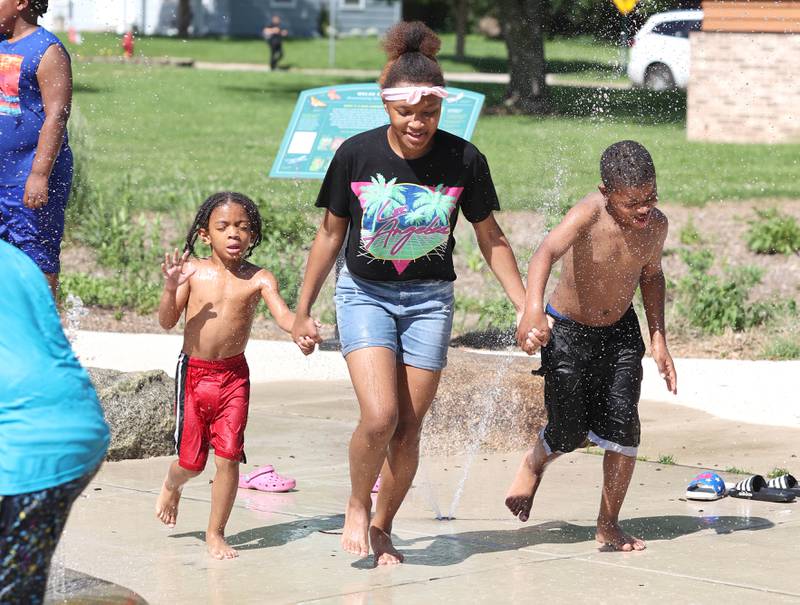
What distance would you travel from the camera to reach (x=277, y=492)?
5945 mm

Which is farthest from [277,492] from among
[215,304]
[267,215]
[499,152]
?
[499,152]

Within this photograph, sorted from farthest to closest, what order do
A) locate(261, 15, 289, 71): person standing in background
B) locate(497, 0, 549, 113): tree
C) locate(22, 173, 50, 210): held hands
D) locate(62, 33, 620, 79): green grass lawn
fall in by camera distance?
locate(62, 33, 620, 79): green grass lawn → locate(261, 15, 289, 71): person standing in background → locate(497, 0, 549, 113): tree → locate(22, 173, 50, 210): held hands

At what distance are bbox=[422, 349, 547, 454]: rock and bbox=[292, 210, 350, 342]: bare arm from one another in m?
1.98

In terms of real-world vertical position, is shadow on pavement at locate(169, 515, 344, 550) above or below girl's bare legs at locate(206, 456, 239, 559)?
below

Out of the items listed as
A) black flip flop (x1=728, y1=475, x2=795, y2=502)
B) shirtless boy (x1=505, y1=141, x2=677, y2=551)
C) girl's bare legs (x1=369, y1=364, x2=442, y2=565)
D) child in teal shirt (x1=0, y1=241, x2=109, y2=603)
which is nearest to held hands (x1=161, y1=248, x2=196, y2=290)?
girl's bare legs (x1=369, y1=364, x2=442, y2=565)

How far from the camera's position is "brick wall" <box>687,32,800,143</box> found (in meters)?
19.3

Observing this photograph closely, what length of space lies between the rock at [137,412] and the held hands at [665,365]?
2.35 m

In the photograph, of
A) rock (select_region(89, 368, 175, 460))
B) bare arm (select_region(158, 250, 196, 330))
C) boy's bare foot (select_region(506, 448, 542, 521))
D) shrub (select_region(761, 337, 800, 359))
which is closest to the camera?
bare arm (select_region(158, 250, 196, 330))

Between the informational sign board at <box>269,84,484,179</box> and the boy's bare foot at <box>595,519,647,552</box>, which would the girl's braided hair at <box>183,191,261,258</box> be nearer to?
the boy's bare foot at <box>595,519,647,552</box>

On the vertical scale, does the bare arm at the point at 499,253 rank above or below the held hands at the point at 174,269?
above

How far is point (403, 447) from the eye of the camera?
194 inches

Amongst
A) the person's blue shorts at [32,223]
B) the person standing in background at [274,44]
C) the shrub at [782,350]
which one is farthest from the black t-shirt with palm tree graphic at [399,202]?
the person standing in background at [274,44]

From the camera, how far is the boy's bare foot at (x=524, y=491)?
5.26 m

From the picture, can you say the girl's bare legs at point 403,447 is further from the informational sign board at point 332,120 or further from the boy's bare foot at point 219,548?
the informational sign board at point 332,120
